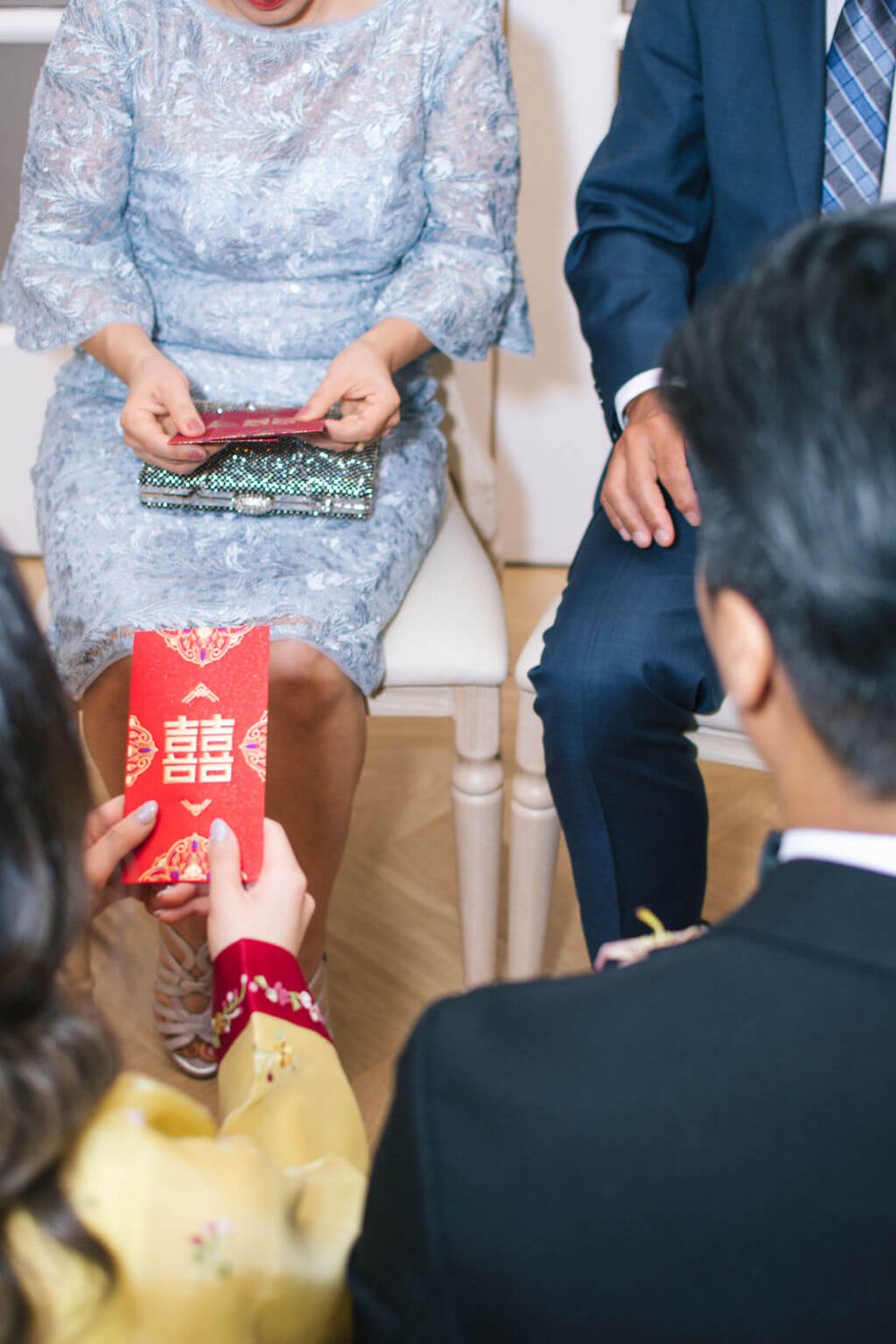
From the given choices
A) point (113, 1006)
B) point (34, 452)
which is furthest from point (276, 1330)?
point (34, 452)

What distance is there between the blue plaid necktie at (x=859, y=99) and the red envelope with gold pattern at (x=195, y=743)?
2.50ft

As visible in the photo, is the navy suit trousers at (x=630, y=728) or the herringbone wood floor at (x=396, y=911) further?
the herringbone wood floor at (x=396, y=911)

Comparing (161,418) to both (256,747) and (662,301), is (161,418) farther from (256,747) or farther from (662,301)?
(662,301)

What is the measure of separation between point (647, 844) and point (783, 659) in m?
0.62

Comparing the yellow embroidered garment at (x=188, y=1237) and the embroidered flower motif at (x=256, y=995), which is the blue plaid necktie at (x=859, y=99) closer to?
the embroidered flower motif at (x=256, y=995)

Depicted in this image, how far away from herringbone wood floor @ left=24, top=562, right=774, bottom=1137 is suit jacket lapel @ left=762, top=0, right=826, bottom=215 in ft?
2.74

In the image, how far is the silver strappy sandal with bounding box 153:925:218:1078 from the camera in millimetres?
1298

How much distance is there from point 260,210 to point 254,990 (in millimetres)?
878

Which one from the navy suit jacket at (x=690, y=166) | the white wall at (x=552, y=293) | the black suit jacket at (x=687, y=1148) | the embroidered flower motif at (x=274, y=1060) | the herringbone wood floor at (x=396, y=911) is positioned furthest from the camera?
the white wall at (x=552, y=293)

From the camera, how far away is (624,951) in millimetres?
771

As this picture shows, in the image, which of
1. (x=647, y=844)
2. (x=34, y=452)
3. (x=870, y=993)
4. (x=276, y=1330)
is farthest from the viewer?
(x=34, y=452)

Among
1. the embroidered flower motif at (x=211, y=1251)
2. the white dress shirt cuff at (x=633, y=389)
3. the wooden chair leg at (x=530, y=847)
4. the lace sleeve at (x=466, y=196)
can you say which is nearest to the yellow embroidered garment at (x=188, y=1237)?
the embroidered flower motif at (x=211, y=1251)

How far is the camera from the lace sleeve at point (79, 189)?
1.32 metres

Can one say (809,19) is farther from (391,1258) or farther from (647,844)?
(391,1258)
